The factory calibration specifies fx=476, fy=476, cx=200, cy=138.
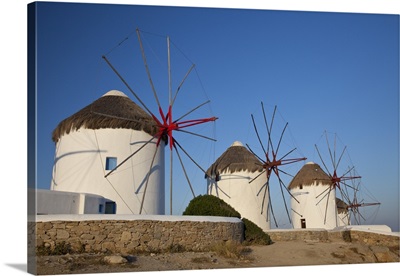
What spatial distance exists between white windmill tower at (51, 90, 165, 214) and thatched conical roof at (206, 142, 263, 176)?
27.7ft

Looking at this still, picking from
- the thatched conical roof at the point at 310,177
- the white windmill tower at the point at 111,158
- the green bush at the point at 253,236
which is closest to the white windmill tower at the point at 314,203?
the thatched conical roof at the point at 310,177

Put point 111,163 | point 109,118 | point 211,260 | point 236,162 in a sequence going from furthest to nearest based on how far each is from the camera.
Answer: point 236,162, point 109,118, point 111,163, point 211,260

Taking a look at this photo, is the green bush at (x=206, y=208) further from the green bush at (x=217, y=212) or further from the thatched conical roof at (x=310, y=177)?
the thatched conical roof at (x=310, y=177)

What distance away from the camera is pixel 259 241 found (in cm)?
1572

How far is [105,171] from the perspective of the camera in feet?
51.4

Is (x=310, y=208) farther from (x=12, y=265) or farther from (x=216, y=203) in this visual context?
(x=12, y=265)

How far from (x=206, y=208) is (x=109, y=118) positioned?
4458 mm

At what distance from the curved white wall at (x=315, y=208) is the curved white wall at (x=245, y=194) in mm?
4240

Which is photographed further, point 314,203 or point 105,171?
point 314,203

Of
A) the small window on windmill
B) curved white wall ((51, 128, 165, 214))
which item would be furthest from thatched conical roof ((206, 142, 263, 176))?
the small window on windmill

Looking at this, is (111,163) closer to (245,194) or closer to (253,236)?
(253,236)

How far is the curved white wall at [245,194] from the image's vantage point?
24000mm

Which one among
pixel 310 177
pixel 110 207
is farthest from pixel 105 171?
pixel 310 177

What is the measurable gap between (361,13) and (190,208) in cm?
785
